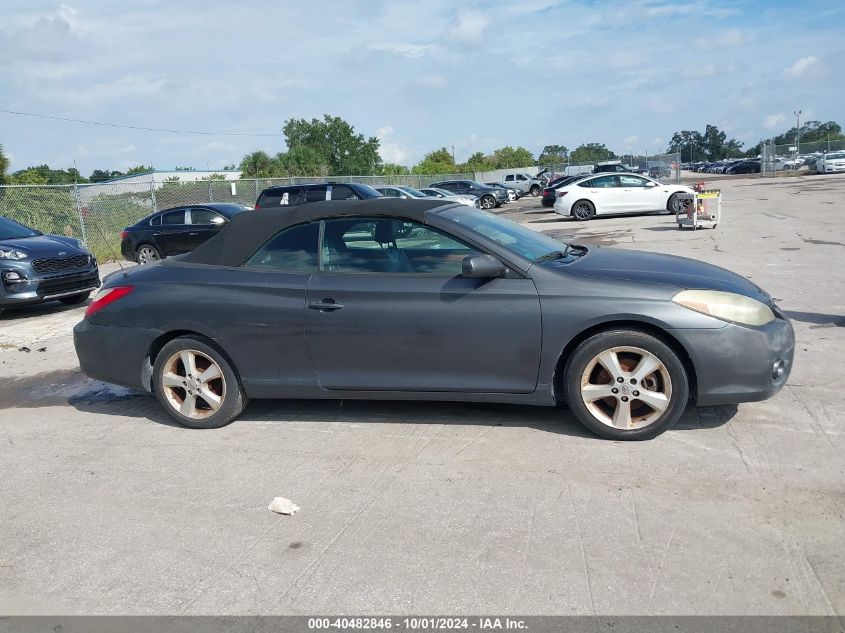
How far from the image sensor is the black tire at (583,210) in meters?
25.3

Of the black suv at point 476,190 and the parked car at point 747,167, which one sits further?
the parked car at point 747,167

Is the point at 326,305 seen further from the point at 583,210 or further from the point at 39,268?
the point at 583,210

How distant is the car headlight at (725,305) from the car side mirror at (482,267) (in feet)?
3.67

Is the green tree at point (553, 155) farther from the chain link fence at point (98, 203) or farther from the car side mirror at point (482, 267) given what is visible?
the car side mirror at point (482, 267)

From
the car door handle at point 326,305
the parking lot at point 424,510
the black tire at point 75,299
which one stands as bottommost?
the parking lot at point 424,510

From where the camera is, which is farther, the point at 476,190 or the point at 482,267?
the point at 476,190

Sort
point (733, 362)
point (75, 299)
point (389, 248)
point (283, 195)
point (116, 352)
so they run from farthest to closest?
point (283, 195) < point (75, 299) < point (116, 352) < point (389, 248) < point (733, 362)

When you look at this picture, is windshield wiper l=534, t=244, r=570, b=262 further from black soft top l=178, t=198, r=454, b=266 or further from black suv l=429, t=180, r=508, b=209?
black suv l=429, t=180, r=508, b=209

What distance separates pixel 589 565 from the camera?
346cm

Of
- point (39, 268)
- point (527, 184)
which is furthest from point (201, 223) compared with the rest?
point (527, 184)

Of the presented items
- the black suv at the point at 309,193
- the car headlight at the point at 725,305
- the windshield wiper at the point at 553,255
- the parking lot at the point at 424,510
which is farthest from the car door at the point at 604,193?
the car headlight at the point at 725,305

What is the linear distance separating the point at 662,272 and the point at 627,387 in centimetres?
89

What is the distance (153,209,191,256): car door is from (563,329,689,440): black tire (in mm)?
14442

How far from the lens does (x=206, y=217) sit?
1767 centimetres
